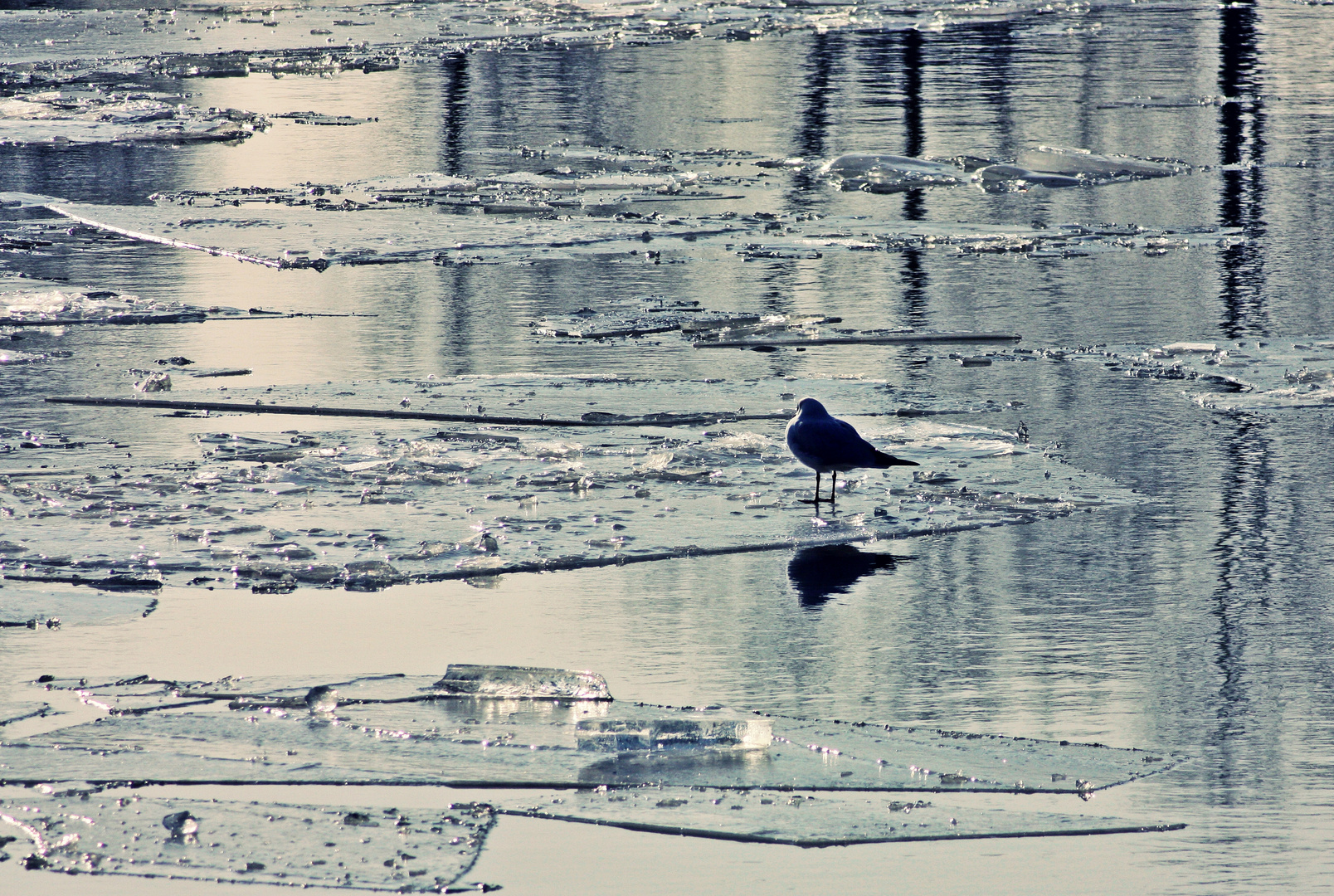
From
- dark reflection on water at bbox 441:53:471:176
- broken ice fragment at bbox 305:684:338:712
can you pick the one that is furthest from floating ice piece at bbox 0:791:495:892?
dark reflection on water at bbox 441:53:471:176

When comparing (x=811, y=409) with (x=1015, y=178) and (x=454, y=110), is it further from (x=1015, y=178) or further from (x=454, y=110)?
(x=454, y=110)

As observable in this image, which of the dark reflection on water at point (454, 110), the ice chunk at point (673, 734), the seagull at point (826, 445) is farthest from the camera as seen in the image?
the dark reflection on water at point (454, 110)

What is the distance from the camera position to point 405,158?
532 inches

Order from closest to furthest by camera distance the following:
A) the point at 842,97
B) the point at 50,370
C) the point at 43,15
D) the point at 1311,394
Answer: the point at 1311,394
the point at 50,370
the point at 842,97
the point at 43,15

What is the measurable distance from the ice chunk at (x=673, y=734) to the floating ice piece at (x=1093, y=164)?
345 inches

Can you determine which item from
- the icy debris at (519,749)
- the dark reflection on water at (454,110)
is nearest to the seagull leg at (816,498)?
the icy debris at (519,749)

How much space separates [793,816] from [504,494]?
2.59 metres

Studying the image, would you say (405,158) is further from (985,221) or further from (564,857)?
(564,857)

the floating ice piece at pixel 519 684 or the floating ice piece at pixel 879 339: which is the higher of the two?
the floating ice piece at pixel 879 339

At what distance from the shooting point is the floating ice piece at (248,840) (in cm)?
353

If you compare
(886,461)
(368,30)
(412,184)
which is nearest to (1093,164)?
(412,184)

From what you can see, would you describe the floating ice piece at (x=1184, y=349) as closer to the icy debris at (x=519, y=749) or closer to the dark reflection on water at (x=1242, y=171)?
the dark reflection on water at (x=1242, y=171)

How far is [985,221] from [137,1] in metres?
18.1

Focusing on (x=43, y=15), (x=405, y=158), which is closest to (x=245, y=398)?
(x=405, y=158)
